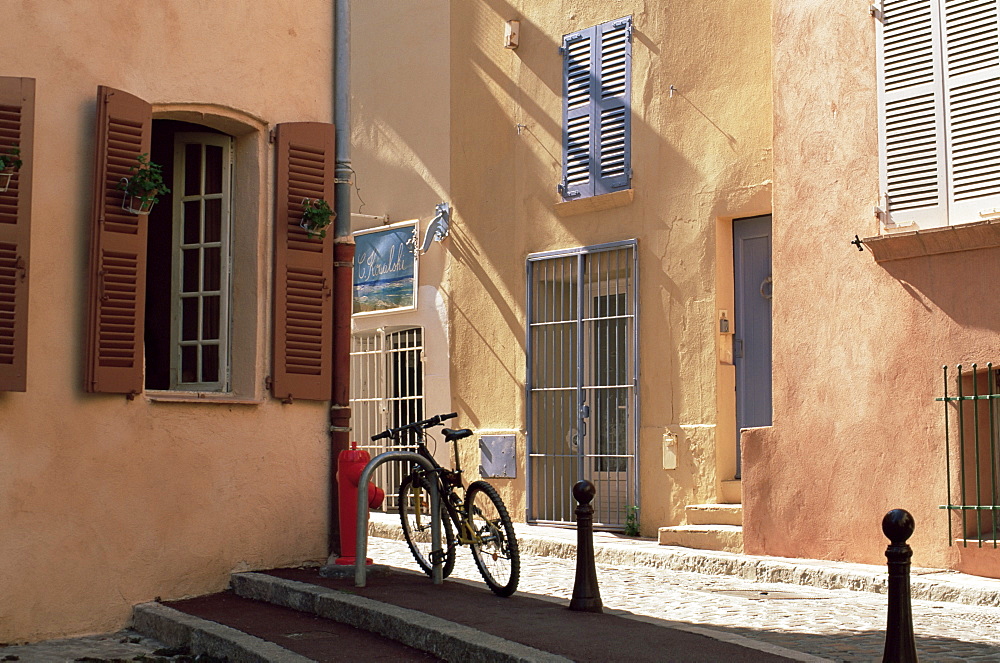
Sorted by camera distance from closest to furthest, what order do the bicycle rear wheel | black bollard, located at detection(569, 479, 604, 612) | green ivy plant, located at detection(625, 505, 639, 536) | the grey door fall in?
black bollard, located at detection(569, 479, 604, 612)
the bicycle rear wheel
the grey door
green ivy plant, located at detection(625, 505, 639, 536)

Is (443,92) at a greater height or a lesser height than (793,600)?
greater

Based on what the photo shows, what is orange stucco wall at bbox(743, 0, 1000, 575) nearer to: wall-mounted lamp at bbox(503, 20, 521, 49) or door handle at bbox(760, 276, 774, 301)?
door handle at bbox(760, 276, 774, 301)

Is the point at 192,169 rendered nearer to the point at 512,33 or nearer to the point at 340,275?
the point at 340,275

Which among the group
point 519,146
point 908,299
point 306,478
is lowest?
point 306,478

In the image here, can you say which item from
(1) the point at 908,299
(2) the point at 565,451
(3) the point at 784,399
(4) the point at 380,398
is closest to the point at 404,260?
(4) the point at 380,398

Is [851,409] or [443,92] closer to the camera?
[851,409]

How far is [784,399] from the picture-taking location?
1074 cm

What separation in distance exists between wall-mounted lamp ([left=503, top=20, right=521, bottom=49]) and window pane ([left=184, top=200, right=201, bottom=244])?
5784 mm

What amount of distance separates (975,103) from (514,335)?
5.90 m

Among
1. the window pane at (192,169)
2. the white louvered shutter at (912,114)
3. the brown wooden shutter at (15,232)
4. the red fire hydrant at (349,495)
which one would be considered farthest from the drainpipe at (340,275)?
the white louvered shutter at (912,114)

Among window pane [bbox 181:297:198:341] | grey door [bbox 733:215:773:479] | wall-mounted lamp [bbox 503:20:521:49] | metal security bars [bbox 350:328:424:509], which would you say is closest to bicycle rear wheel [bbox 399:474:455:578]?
window pane [bbox 181:297:198:341]

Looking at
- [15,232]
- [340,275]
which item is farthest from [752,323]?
[15,232]

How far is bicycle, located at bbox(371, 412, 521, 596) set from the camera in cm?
788

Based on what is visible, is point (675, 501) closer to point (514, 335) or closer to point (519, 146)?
point (514, 335)
